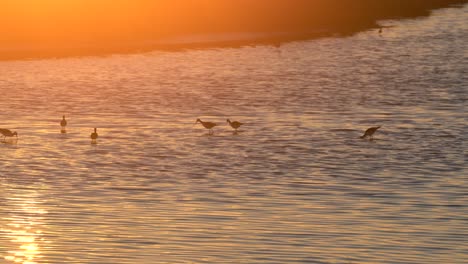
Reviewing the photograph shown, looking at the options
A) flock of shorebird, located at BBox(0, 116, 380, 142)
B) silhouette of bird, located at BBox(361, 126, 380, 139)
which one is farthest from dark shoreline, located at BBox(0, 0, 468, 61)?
silhouette of bird, located at BBox(361, 126, 380, 139)

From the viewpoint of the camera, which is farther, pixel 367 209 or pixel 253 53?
pixel 253 53

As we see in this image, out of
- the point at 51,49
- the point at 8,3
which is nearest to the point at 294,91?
the point at 51,49

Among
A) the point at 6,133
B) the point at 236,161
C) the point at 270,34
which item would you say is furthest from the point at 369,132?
the point at 270,34

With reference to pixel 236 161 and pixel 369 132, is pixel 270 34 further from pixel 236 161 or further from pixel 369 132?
pixel 236 161

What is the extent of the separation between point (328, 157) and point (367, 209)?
7443mm

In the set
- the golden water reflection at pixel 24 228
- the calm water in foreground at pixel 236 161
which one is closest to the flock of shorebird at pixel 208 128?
the calm water in foreground at pixel 236 161

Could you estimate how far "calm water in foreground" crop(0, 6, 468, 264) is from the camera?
1966 cm

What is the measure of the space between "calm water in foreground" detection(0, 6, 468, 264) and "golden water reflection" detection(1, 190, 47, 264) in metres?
0.06

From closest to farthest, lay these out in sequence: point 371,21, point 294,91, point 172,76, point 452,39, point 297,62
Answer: point 294,91 → point 172,76 → point 297,62 → point 452,39 → point 371,21

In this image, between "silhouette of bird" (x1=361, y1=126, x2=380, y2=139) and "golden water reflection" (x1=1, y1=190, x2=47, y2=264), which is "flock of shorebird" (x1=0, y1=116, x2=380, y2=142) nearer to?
"silhouette of bird" (x1=361, y1=126, x2=380, y2=139)

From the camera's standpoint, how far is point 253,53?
5953 cm

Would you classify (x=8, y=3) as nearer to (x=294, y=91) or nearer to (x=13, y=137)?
(x=294, y=91)

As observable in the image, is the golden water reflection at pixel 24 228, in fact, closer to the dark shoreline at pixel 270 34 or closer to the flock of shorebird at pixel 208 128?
the flock of shorebird at pixel 208 128

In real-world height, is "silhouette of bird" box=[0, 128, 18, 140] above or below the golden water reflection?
below
